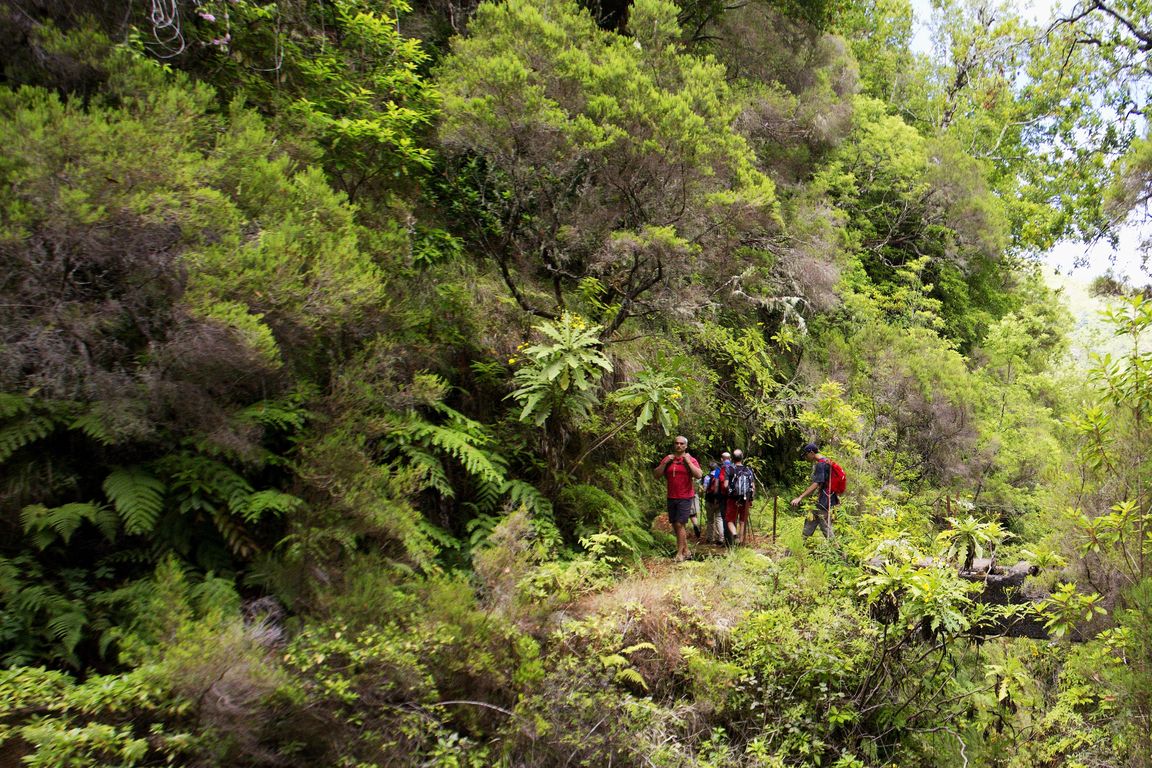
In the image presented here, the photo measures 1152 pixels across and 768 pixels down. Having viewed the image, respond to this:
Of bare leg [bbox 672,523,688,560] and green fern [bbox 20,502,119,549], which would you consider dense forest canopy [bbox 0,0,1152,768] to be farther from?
bare leg [bbox 672,523,688,560]

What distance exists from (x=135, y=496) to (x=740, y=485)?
732cm

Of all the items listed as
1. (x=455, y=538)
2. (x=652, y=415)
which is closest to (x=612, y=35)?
(x=652, y=415)

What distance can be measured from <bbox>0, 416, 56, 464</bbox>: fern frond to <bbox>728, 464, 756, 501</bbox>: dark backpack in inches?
305

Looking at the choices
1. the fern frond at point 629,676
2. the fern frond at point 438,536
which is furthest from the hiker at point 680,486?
the fern frond at point 438,536

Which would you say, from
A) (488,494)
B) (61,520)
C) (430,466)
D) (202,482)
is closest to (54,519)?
(61,520)

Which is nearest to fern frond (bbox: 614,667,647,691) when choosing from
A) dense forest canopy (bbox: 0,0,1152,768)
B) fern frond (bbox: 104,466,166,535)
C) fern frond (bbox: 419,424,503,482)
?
dense forest canopy (bbox: 0,0,1152,768)

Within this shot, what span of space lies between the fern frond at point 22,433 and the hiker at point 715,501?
7.77m

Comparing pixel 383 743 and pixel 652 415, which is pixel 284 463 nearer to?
pixel 383 743

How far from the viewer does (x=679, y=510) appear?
8.95 metres

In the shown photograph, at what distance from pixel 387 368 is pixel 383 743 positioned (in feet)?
10.7

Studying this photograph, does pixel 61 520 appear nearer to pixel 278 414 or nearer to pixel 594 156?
pixel 278 414

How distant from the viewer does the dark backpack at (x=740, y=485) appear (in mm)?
9664

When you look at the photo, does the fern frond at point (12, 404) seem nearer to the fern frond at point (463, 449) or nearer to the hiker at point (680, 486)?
the fern frond at point (463, 449)

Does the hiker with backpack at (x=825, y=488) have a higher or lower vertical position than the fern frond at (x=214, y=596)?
higher
